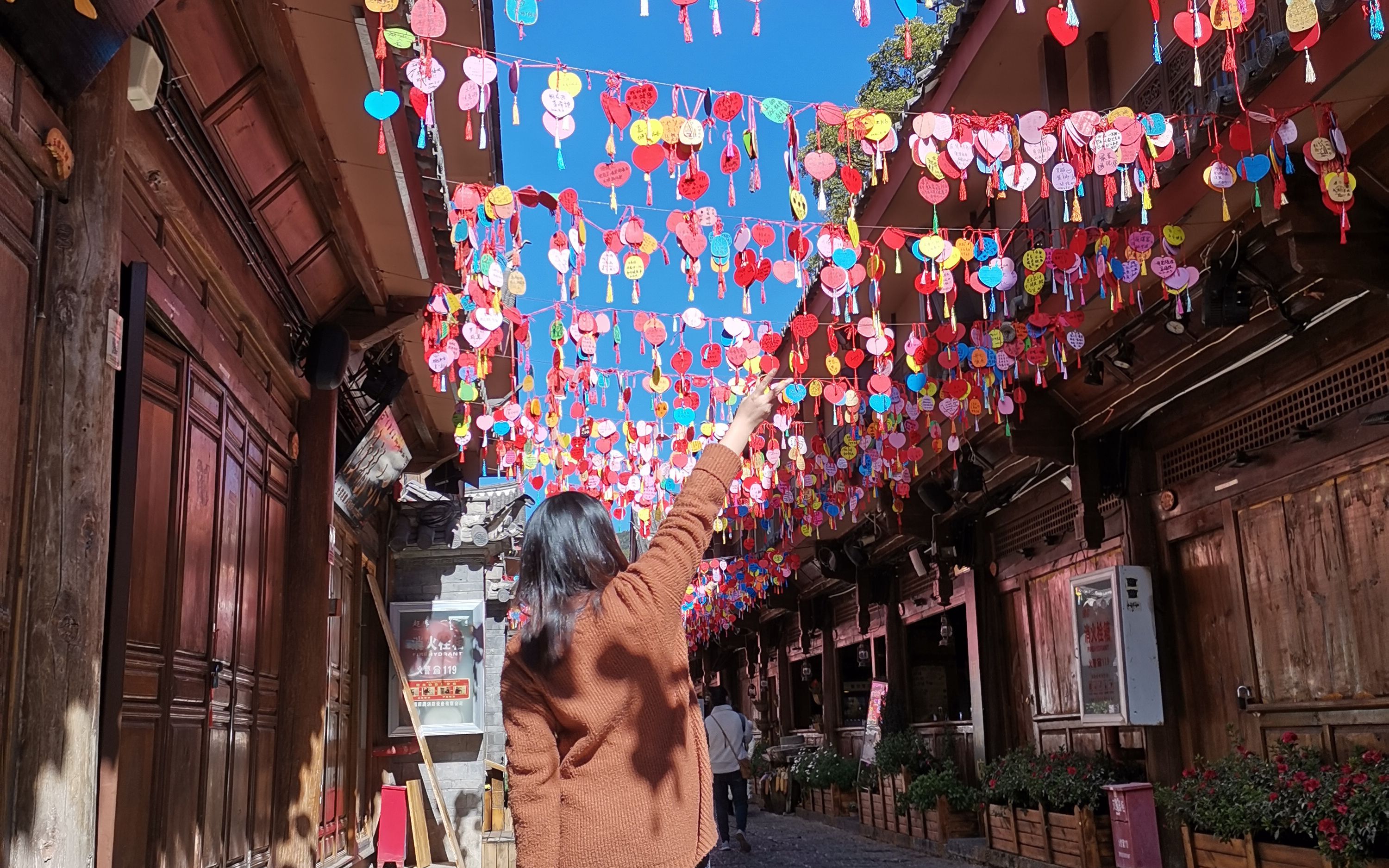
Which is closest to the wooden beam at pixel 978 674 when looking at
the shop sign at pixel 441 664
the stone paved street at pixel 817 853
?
the stone paved street at pixel 817 853

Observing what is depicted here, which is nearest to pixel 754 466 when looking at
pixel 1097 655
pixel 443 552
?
pixel 443 552

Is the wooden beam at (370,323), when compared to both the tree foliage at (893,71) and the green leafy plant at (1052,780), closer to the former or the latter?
the green leafy plant at (1052,780)

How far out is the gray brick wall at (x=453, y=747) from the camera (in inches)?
524

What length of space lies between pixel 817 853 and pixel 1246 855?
24.6 feet

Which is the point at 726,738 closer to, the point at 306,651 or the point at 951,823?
the point at 951,823

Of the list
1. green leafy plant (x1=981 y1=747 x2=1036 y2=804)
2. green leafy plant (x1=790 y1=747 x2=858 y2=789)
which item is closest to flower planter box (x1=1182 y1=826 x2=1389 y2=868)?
green leafy plant (x1=981 y1=747 x2=1036 y2=804)

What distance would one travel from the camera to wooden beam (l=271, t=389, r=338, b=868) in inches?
290

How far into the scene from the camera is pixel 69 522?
362 centimetres

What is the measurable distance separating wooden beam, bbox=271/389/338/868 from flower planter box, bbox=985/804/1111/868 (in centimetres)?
658

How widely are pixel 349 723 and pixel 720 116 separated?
7.70 m

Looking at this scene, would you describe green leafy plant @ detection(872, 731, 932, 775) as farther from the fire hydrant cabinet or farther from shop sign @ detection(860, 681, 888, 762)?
the fire hydrant cabinet

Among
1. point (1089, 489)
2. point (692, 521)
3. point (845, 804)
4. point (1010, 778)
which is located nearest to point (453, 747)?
point (1010, 778)

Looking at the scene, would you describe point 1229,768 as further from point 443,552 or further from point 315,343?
point 443,552

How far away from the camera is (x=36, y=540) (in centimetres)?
358
